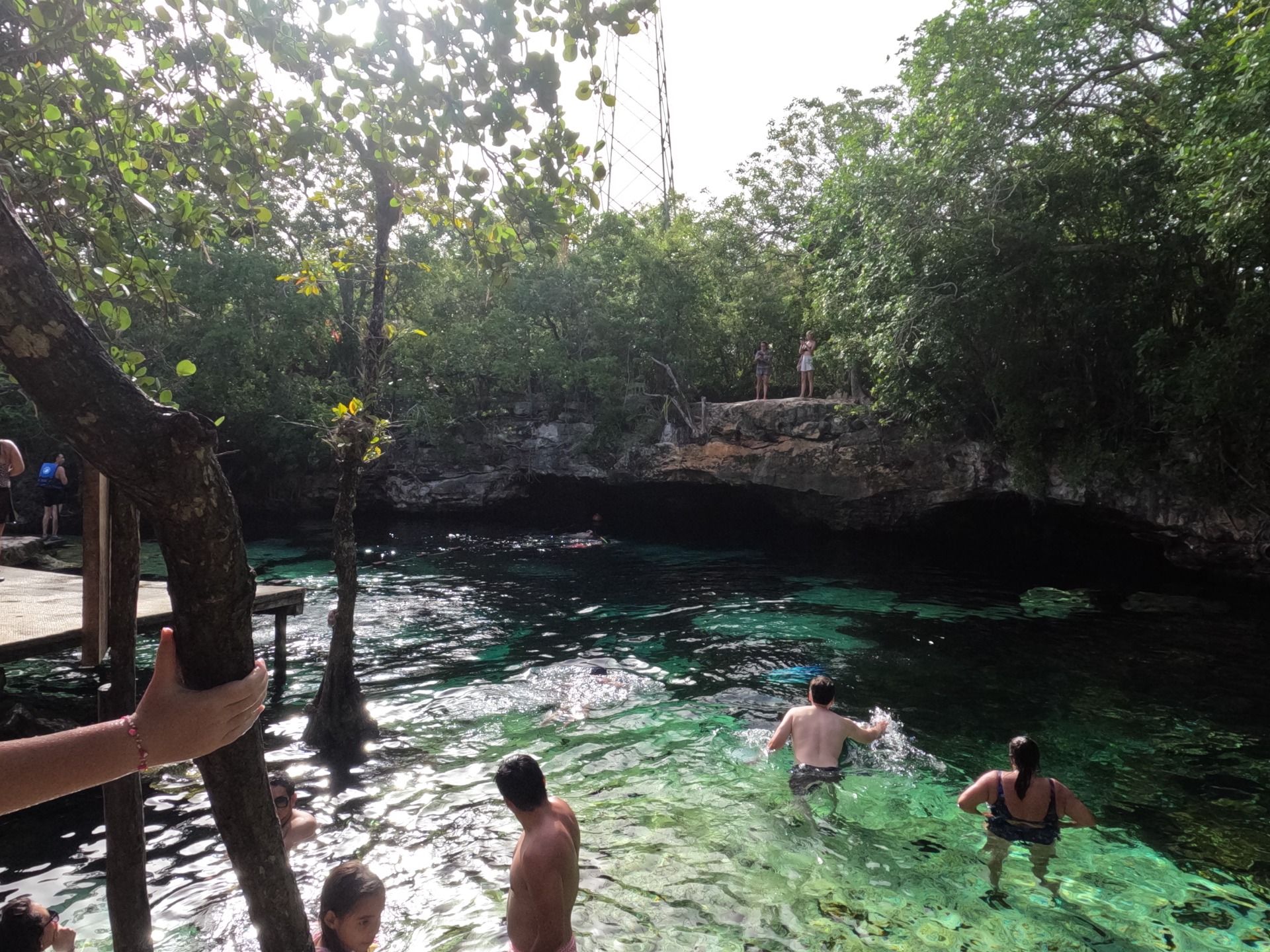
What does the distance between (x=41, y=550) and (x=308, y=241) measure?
15964 millimetres

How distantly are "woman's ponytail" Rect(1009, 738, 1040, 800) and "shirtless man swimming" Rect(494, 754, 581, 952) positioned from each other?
422 cm

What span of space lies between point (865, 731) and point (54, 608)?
32.6 ft

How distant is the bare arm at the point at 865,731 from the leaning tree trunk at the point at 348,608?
556cm

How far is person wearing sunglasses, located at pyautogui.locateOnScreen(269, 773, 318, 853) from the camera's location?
230 inches

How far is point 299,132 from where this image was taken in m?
3.67

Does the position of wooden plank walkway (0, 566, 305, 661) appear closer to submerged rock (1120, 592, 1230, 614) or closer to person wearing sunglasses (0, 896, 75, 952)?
person wearing sunglasses (0, 896, 75, 952)

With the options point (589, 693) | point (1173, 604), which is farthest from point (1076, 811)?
point (1173, 604)

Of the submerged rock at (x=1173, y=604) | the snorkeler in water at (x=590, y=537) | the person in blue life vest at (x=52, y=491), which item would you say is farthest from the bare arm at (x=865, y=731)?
the person in blue life vest at (x=52, y=491)

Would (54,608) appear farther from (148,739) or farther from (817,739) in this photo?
(148,739)

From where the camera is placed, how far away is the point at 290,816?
6.07 meters

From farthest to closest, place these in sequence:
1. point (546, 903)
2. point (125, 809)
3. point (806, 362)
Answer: point (806, 362) → point (546, 903) → point (125, 809)

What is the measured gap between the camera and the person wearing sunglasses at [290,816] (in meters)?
5.84

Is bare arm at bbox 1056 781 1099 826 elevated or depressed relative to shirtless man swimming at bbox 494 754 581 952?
depressed

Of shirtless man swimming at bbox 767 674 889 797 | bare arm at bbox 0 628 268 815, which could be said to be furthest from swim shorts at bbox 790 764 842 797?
bare arm at bbox 0 628 268 815
